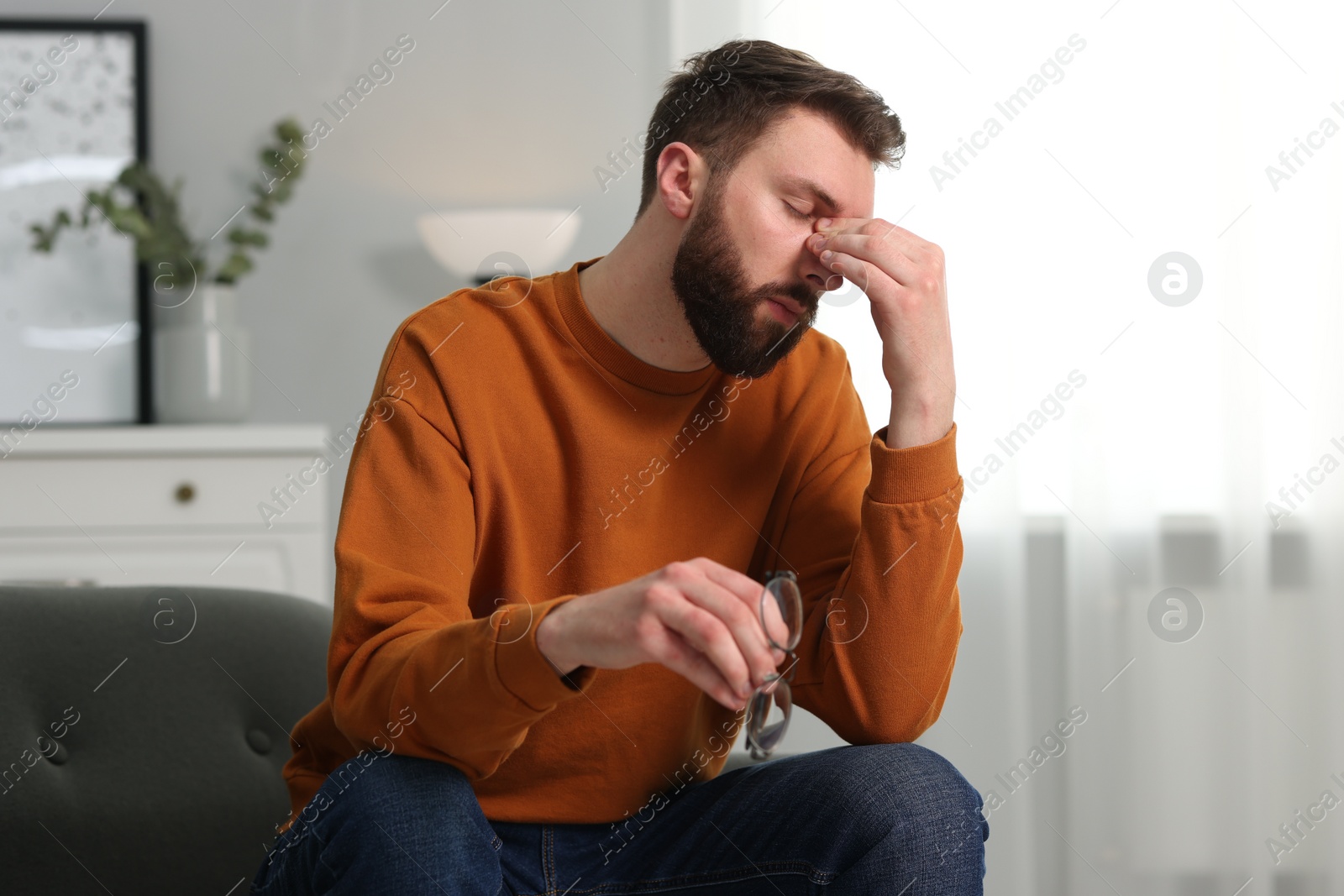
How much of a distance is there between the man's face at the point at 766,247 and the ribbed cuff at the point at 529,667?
1.39ft

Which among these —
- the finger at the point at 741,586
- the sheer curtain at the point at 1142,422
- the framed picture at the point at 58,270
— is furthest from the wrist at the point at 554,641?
the framed picture at the point at 58,270

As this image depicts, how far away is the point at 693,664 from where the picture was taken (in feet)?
2.54

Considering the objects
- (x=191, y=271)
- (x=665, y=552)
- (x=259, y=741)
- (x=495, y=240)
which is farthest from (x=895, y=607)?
(x=191, y=271)

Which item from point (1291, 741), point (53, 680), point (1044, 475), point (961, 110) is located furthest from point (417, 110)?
point (1291, 741)

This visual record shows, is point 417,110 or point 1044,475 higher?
point 417,110

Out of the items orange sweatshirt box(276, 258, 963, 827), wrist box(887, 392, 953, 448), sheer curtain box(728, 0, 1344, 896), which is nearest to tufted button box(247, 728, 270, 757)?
orange sweatshirt box(276, 258, 963, 827)

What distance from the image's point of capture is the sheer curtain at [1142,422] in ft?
6.93

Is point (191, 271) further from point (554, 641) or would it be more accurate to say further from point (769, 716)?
point (769, 716)

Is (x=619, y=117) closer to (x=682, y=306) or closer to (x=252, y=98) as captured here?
(x=252, y=98)

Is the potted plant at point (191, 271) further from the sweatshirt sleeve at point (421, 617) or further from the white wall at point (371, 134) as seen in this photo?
the sweatshirt sleeve at point (421, 617)

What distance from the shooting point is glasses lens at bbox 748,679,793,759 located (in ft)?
2.56

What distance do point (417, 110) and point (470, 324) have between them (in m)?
1.81

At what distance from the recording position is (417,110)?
2818 millimetres

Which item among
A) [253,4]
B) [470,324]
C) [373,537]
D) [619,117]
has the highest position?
[253,4]
